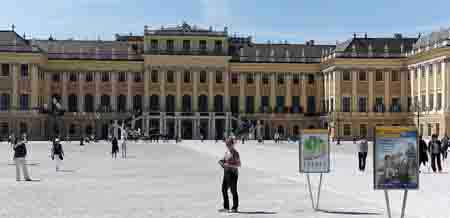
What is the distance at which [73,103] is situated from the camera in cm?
9162

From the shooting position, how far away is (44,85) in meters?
90.3

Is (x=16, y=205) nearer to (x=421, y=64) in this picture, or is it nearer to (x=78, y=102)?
(x=421, y=64)

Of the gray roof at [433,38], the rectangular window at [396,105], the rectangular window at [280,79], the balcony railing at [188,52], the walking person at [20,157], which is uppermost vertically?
the gray roof at [433,38]

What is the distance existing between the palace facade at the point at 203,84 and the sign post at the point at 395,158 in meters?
73.5

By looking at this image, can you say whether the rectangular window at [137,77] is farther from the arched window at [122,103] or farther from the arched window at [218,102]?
the arched window at [218,102]

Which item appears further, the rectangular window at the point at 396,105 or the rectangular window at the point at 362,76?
the rectangular window at the point at 362,76

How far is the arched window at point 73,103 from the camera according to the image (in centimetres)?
9138

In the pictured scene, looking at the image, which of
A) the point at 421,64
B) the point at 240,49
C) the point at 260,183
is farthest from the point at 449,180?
the point at 240,49

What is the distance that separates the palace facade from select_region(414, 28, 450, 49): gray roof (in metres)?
0.42

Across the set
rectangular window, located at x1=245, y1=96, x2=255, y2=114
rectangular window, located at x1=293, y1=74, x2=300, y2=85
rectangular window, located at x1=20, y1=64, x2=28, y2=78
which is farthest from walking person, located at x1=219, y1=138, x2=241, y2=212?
rectangular window, located at x1=293, y1=74, x2=300, y2=85

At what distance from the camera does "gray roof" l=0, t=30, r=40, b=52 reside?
86.7 m

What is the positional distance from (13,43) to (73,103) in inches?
357

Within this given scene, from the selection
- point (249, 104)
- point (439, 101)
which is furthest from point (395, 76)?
point (249, 104)

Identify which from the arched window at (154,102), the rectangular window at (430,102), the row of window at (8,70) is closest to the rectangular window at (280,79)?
the arched window at (154,102)
